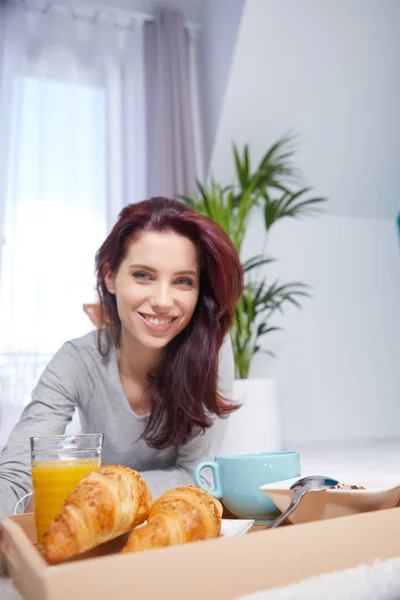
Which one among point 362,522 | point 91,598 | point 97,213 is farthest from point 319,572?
point 97,213

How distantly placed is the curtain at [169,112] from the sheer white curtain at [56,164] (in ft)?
0.25

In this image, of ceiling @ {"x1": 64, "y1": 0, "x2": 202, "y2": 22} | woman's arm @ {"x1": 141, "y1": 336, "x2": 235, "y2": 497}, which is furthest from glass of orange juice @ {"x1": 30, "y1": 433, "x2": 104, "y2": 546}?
ceiling @ {"x1": 64, "y1": 0, "x2": 202, "y2": 22}

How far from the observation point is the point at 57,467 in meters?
0.52

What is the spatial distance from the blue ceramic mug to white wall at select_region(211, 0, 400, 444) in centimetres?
286

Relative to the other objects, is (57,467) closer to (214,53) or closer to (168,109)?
(168,109)

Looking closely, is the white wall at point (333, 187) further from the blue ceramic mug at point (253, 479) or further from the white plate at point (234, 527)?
the white plate at point (234, 527)

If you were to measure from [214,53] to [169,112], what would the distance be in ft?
1.57

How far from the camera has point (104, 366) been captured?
1.17 m

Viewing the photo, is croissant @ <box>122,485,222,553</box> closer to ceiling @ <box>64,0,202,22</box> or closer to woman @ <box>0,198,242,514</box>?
woman @ <box>0,198,242,514</box>

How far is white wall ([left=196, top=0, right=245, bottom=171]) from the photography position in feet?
10.2

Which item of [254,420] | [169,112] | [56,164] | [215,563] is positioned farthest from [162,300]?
→ [169,112]

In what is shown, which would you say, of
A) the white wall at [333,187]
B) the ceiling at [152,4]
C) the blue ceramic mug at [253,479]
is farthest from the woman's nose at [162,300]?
the ceiling at [152,4]

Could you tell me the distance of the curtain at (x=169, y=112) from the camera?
10.7ft

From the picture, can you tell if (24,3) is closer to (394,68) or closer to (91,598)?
(394,68)
